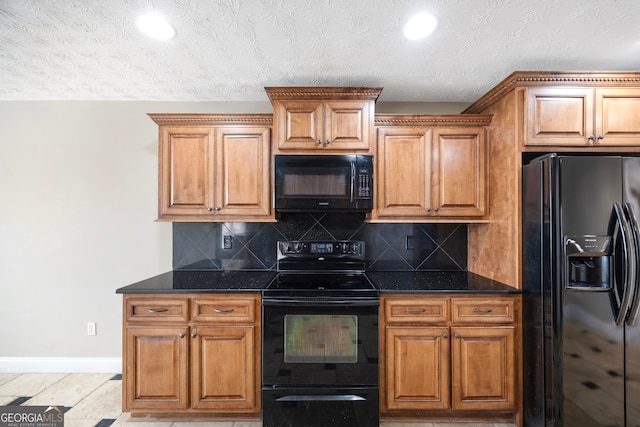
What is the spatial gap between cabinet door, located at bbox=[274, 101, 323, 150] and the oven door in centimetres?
116

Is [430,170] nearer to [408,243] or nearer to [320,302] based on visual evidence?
[408,243]

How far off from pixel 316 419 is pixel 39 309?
8.87 feet

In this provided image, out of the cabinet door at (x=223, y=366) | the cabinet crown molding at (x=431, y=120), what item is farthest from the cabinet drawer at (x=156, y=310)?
the cabinet crown molding at (x=431, y=120)

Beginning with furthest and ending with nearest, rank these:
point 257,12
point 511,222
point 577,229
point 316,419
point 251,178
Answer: point 251,178 < point 511,222 < point 316,419 < point 577,229 < point 257,12

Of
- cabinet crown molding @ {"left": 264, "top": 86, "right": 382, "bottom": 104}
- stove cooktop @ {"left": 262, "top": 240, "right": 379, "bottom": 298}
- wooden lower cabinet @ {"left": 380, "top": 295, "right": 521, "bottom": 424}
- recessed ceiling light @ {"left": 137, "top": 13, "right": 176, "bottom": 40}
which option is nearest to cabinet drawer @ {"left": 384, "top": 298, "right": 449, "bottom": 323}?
wooden lower cabinet @ {"left": 380, "top": 295, "right": 521, "bottom": 424}

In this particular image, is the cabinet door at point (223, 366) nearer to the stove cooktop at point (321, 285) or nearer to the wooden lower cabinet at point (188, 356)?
the wooden lower cabinet at point (188, 356)

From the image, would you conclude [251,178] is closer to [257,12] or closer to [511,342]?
[257,12]

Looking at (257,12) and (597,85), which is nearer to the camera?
(257,12)

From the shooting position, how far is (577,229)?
168 cm

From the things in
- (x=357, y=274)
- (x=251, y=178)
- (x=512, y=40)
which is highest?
(x=512, y=40)

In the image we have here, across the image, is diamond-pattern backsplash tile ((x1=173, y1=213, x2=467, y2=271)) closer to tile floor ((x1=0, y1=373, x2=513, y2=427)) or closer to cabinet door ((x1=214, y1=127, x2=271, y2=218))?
cabinet door ((x1=214, y1=127, x2=271, y2=218))

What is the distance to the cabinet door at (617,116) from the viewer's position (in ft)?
6.44

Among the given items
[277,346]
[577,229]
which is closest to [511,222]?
[577,229]

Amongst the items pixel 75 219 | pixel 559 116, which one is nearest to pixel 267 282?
pixel 75 219
